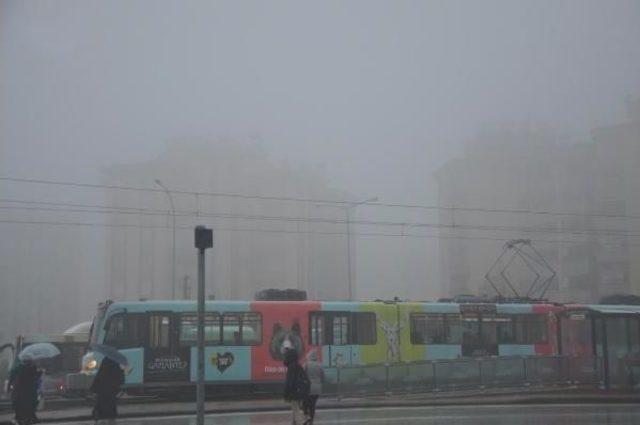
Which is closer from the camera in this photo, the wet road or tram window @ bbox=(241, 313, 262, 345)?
the wet road

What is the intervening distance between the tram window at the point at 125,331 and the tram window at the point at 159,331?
0.25m

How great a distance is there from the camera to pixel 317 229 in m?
57.6

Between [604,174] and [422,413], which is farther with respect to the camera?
[604,174]

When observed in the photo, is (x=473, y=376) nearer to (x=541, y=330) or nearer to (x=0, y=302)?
(x=541, y=330)

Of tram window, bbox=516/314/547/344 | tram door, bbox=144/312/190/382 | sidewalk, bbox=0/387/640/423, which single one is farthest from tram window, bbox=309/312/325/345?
tram window, bbox=516/314/547/344

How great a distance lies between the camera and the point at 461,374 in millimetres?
20047

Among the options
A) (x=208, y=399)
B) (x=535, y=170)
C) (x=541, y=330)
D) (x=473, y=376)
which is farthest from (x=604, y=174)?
(x=208, y=399)

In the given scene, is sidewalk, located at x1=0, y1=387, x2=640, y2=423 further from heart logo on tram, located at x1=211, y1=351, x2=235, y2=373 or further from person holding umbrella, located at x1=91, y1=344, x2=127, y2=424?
person holding umbrella, located at x1=91, y1=344, x2=127, y2=424

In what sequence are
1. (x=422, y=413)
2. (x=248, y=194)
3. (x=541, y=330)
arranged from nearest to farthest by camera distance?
(x=422, y=413) → (x=541, y=330) → (x=248, y=194)

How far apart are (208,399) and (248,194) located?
36.0 metres

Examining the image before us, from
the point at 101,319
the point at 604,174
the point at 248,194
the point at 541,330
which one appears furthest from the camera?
the point at 248,194

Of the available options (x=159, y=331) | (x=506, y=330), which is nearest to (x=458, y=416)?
(x=159, y=331)

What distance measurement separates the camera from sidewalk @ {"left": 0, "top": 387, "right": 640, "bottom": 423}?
16448mm

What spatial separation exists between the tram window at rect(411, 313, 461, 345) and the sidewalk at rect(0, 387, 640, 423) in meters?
3.16
